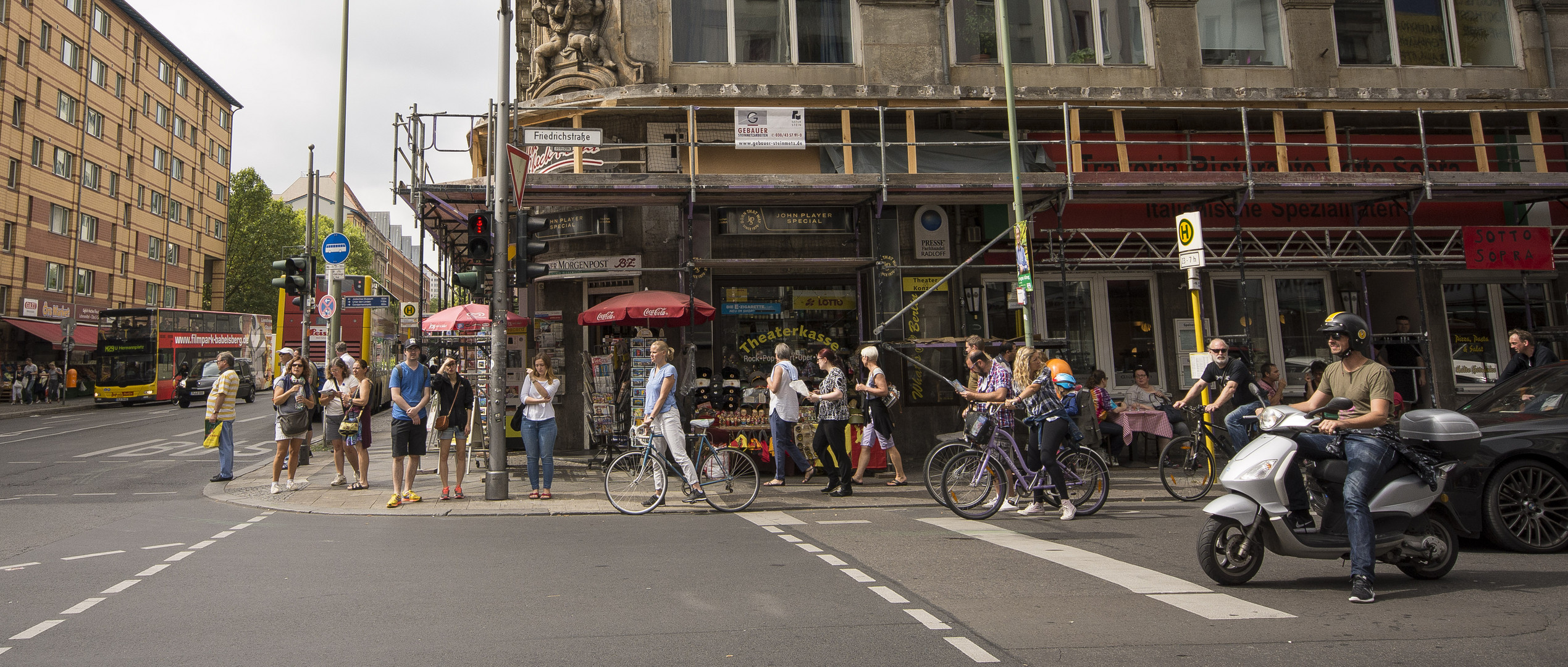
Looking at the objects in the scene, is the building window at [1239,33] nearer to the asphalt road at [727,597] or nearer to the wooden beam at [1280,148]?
the wooden beam at [1280,148]

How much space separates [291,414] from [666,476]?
213 inches

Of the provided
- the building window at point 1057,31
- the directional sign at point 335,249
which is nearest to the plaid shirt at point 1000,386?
the building window at point 1057,31

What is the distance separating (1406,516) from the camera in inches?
211

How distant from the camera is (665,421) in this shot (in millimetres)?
9484

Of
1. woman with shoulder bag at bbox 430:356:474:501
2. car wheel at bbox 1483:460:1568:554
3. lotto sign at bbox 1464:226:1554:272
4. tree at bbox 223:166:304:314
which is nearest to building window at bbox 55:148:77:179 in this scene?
tree at bbox 223:166:304:314

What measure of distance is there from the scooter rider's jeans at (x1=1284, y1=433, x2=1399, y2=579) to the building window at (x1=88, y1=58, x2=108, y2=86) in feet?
185

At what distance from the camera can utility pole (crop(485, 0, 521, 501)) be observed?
10383 mm

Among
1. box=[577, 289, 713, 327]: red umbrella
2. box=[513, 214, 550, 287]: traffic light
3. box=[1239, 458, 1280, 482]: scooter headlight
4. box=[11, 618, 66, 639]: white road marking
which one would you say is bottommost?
box=[11, 618, 66, 639]: white road marking

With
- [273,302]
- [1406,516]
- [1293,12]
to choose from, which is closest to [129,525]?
[1406,516]

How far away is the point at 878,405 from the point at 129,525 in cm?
776

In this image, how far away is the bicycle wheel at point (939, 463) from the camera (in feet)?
28.9

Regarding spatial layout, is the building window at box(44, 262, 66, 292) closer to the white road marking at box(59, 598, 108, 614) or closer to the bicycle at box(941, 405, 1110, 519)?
the white road marking at box(59, 598, 108, 614)

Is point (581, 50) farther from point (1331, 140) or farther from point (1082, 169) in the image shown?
point (1331, 140)

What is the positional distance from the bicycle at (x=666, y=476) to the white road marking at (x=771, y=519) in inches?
8.3
